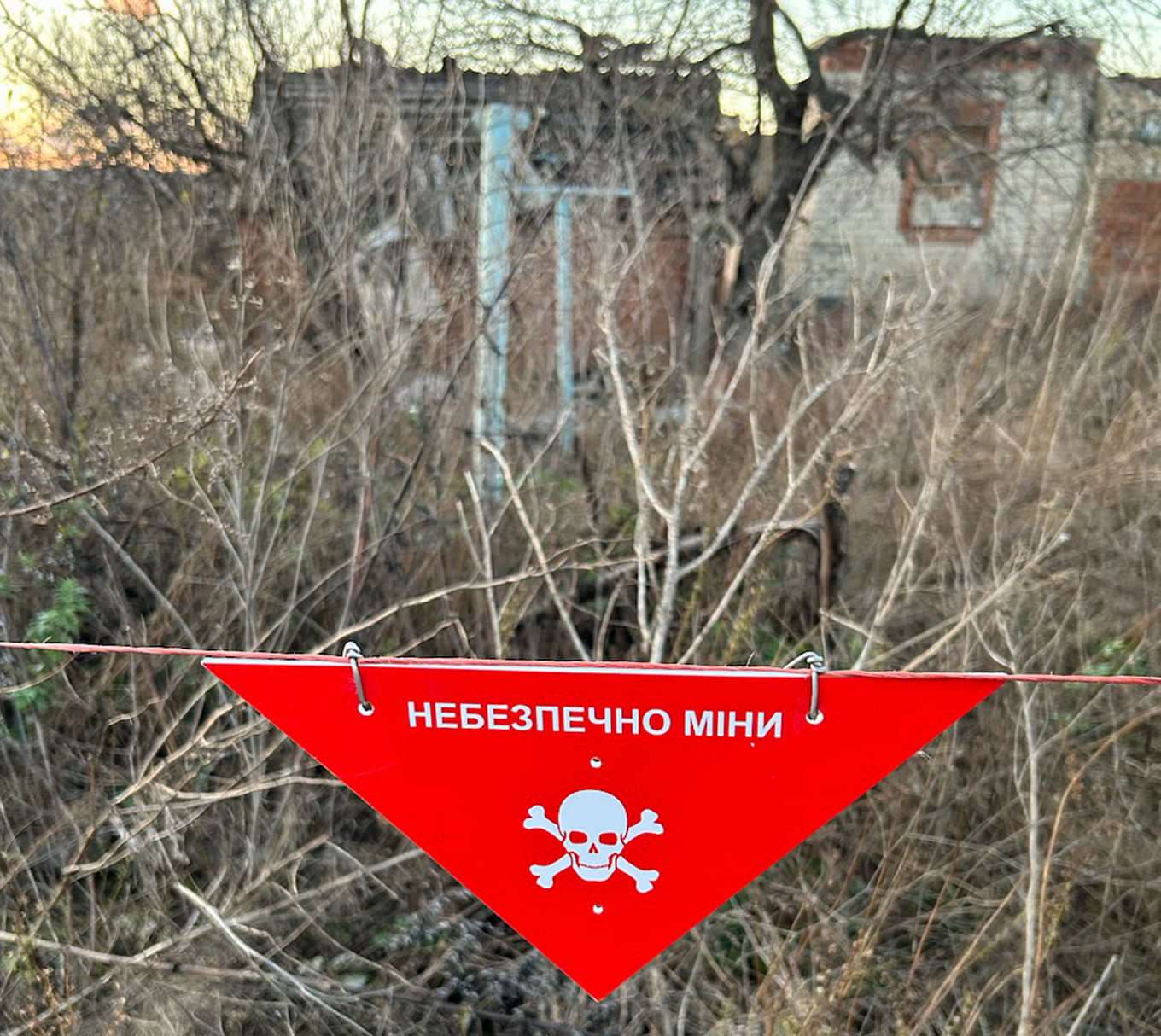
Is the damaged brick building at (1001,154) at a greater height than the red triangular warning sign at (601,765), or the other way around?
the damaged brick building at (1001,154)

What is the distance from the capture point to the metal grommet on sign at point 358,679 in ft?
5.16

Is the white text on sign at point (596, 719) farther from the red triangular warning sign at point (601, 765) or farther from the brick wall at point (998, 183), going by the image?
the brick wall at point (998, 183)

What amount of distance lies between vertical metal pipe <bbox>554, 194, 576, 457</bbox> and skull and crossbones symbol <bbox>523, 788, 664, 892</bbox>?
410 cm

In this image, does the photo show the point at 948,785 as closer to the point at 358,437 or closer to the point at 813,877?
the point at 813,877

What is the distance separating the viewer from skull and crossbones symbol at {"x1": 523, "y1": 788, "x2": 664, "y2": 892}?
1659 mm

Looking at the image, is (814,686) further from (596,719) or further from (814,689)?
(596,719)

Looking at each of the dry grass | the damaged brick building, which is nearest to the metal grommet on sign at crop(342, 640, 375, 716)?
the dry grass

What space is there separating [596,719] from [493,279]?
3.47m

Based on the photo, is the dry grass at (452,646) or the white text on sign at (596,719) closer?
the white text on sign at (596,719)

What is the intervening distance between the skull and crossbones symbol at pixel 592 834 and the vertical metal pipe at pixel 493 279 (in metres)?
3.09

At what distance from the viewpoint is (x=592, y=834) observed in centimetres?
171

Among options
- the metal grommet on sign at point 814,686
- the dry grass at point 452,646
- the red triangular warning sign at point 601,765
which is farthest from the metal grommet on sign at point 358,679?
the dry grass at point 452,646

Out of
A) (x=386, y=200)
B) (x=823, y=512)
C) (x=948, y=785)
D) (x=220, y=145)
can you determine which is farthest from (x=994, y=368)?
(x=220, y=145)

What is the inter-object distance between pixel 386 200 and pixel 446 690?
12.7ft
